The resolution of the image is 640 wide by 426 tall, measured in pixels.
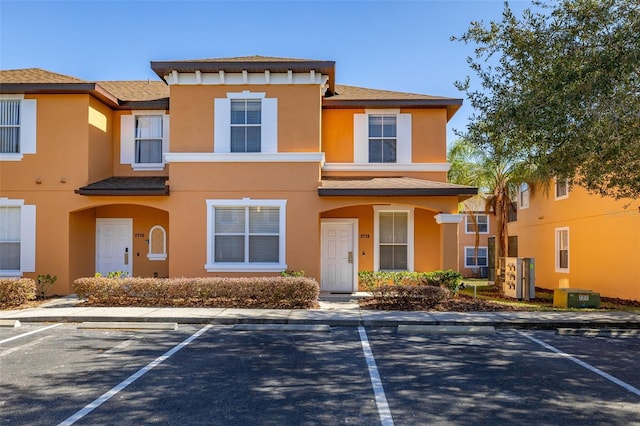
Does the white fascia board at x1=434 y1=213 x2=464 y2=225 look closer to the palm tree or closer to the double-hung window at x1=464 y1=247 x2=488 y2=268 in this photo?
the palm tree

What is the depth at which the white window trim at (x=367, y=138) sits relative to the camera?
1606cm

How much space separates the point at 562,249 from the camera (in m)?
20.0

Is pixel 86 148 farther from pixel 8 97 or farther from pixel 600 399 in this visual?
pixel 600 399

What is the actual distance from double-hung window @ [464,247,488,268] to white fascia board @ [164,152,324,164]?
22.6 m

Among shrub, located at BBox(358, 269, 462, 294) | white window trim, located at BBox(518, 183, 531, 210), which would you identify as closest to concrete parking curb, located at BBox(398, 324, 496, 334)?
shrub, located at BBox(358, 269, 462, 294)

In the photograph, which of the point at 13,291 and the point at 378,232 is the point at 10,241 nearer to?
the point at 13,291

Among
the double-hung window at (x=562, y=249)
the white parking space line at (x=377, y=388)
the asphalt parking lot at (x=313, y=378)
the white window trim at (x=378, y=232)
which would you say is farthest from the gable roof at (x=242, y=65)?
the double-hung window at (x=562, y=249)

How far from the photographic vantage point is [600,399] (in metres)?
6.08

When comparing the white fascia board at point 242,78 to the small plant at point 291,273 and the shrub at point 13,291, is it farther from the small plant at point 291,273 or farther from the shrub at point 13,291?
the shrub at point 13,291

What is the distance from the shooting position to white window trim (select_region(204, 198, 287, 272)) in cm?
1455

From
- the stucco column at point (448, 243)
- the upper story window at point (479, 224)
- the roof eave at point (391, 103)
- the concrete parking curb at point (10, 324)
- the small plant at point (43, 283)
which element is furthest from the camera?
the upper story window at point (479, 224)

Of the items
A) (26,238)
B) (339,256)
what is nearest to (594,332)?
(339,256)

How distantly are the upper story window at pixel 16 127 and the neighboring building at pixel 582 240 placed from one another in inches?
582

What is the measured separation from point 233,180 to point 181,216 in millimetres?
1815
